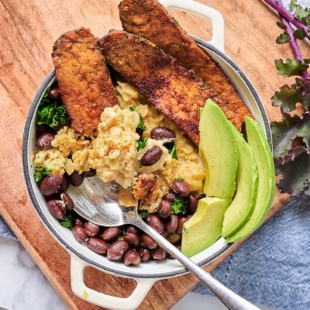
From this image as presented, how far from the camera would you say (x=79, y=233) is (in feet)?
9.36

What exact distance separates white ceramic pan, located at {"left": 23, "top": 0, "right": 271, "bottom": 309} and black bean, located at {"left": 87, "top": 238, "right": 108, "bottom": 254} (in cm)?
2

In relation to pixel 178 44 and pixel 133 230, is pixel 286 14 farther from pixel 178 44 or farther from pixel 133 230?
pixel 133 230

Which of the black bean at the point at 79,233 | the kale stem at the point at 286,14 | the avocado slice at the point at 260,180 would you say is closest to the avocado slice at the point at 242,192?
the avocado slice at the point at 260,180

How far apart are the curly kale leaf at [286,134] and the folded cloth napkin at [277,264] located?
0.40 m

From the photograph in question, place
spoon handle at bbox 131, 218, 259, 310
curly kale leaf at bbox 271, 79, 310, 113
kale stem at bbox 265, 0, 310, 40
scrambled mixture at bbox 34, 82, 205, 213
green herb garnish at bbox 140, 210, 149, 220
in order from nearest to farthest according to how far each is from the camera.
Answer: spoon handle at bbox 131, 218, 259, 310 < scrambled mixture at bbox 34, 82, 205, 213 < green herb garnish at bbox 140, 210, 149, 220 < curly kale leaf at bbox 271, 79, 310, 113 < kale stem at bbox 265, 0, 310, 40

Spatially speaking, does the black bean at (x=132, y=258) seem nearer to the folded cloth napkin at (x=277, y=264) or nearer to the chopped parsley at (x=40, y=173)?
the chopped parsley at (x=40, y=173)

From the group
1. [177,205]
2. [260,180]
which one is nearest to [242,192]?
[260,180]

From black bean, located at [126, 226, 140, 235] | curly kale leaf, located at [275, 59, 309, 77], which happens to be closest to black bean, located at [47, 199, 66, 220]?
black bean, located at [126, 226, 140, 235]

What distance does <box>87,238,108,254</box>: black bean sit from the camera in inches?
112

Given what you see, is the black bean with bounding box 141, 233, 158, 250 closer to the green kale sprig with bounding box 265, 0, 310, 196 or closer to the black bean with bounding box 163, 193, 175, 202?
the black bean with bounding box 163, 193, 175, 202

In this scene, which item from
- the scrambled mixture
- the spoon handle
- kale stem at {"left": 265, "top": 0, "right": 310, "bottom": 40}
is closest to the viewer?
the spoon handle

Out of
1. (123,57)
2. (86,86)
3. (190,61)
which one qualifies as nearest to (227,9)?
(190,61)

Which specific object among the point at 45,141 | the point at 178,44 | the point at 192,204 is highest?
the point at 178,44

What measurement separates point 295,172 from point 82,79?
1.23 metres
